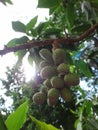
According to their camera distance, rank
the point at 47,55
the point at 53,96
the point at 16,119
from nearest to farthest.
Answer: the point at 16,119
the point at 53,96
the point at 47,55

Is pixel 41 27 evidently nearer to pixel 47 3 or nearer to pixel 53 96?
pixel 47 3

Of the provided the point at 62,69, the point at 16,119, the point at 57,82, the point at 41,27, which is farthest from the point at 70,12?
the point at 16,119

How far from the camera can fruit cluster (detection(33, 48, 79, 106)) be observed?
5.88 feet

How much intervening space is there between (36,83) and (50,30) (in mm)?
344

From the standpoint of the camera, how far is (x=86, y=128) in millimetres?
1663

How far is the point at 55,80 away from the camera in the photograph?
1.81m

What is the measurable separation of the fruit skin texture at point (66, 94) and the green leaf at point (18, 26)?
27.2 inches

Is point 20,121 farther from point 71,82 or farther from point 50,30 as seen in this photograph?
point 50,30

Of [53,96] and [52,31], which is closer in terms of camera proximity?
[53,96]

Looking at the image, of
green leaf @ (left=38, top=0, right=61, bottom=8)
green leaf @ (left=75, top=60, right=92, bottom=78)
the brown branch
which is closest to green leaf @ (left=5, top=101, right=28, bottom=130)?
the brown branch

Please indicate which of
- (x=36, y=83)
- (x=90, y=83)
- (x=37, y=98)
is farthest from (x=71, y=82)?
(x=90, y=83)

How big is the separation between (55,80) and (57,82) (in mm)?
16

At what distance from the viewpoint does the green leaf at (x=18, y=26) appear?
235 centimetres

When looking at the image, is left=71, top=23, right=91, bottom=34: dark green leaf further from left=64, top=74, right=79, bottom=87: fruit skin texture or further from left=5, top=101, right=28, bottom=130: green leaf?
left=5, top=101, right=28, bottom=130: green leaf
